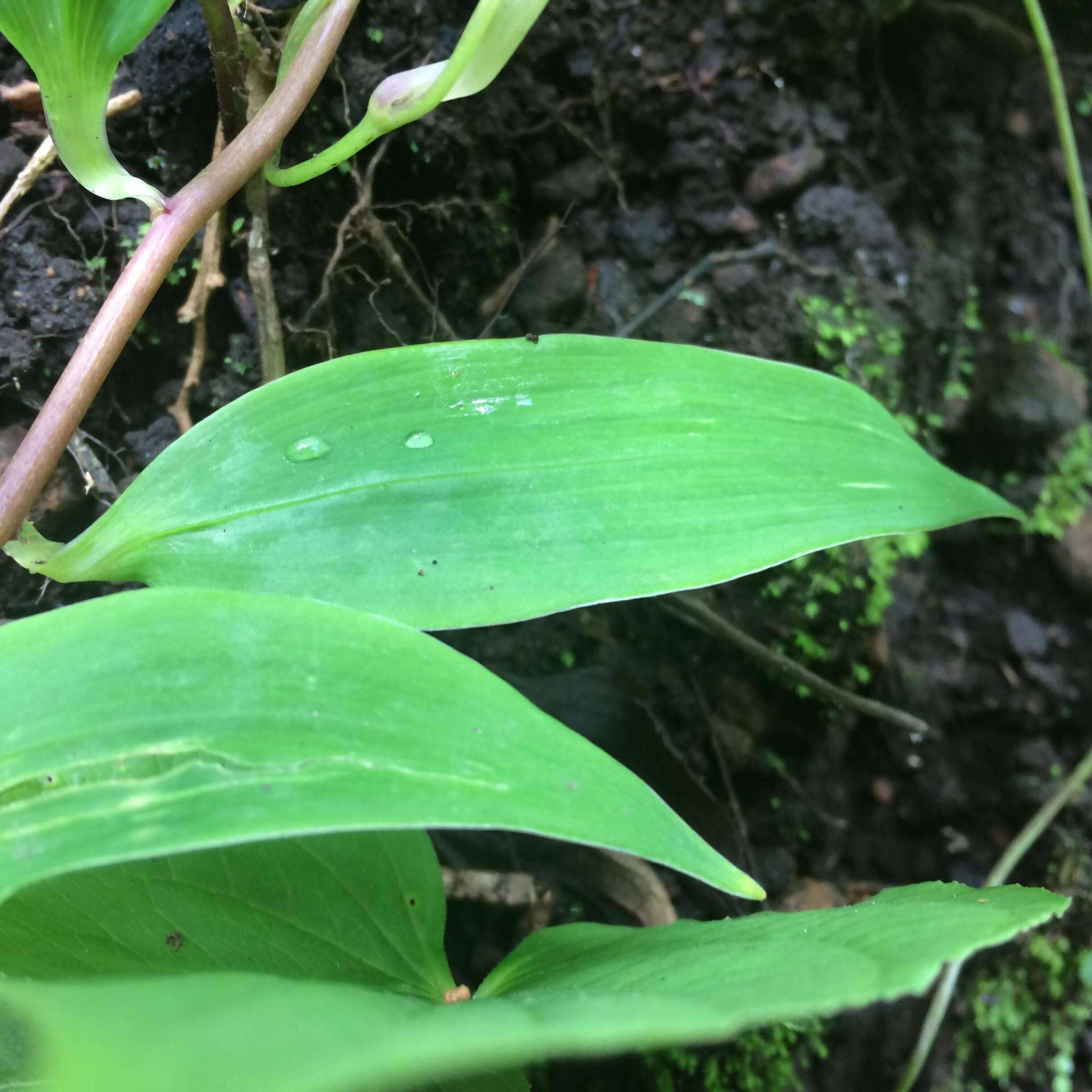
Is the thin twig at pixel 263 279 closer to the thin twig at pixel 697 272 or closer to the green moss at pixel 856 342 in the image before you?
the thin twig at pixel 697 272

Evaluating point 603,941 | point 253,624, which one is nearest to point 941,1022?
point 603,941

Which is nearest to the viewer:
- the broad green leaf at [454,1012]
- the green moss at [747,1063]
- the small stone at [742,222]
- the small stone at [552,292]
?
the broad green leaf at [454,1012]

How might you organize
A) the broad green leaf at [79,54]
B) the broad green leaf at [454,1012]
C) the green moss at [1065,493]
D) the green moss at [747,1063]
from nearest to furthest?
1. the broad green leaf at [454,1012]
2. the broad green leaf at [79,54]
3. the green moss at [747,1063]
4. the green moss at [1065,493]

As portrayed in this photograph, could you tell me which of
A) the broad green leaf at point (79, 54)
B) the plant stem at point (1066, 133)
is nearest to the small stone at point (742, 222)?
the plant stem at point (1066, 133)

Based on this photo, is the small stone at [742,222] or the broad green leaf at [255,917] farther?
the small stone at [742,222]

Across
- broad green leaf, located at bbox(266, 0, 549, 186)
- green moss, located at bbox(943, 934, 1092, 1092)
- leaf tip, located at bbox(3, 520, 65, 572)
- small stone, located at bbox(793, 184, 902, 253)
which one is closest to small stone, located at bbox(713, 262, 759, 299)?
small stone, located at bbox(793, 184, 902, 253)

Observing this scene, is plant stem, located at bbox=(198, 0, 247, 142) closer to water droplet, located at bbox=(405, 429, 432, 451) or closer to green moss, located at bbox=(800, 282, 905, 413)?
water droplet, located at bbox=(405, 429, 432, 451)

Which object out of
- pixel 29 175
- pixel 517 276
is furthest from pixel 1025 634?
pixel 29 175

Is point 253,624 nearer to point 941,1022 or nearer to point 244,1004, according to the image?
point 244,1004
